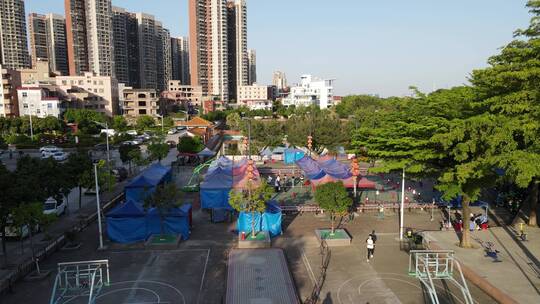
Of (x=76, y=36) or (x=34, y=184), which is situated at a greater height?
(x=76, y=36)

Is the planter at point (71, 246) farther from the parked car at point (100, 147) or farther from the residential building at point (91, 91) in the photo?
the residential building at point (91, 91)

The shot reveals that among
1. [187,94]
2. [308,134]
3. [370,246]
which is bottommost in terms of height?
[370,246]

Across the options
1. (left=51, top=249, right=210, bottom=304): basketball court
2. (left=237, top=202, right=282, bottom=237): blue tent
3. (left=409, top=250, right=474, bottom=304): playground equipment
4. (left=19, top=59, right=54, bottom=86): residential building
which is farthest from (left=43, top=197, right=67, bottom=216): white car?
(left=19, top=59, right=54, bottom=86): residential building

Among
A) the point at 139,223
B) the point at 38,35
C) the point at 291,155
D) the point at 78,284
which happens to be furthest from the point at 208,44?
the point at 78,284

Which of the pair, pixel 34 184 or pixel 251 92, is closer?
pixel 34 184

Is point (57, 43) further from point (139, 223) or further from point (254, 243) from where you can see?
point (254, 243)

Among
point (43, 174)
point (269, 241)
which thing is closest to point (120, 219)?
point (43, 174)

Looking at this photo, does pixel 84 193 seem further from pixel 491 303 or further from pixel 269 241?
pixel 491 303
